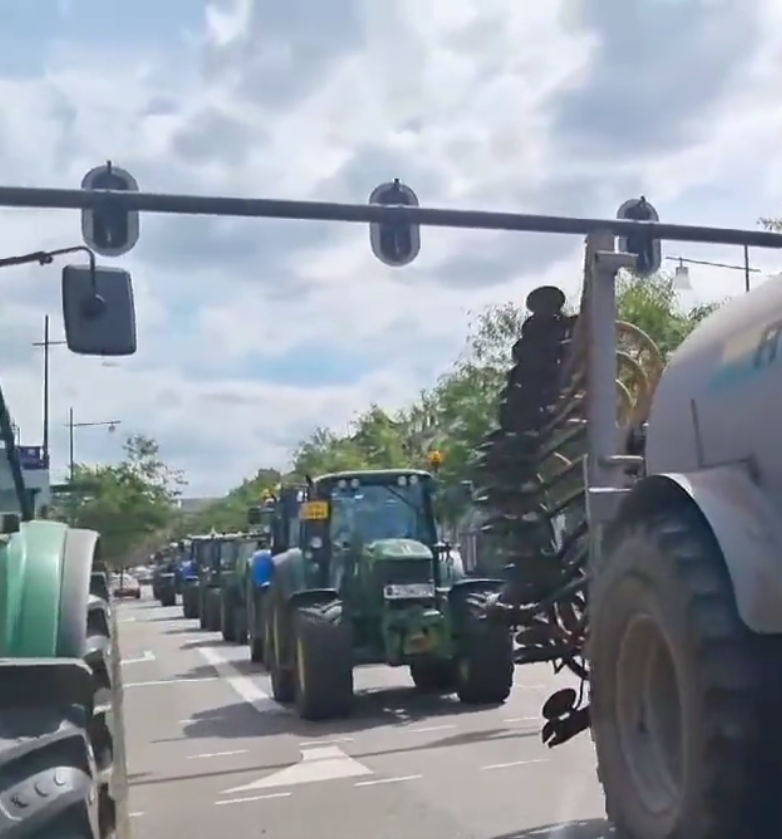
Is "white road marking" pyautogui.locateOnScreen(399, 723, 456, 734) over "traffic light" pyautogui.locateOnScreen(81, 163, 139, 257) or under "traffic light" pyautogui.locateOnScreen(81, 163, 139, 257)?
under

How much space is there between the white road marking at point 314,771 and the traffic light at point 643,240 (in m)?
5.45

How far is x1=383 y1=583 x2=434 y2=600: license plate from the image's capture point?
13117mm

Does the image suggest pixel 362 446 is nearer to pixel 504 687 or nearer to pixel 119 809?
pixel 504 687

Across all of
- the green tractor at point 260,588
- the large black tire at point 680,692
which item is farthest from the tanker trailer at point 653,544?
the green tractor at point 260,588

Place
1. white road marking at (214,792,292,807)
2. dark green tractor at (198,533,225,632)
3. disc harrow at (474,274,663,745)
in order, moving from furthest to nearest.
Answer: dark green tractor at (198,533,225,632)
white road marking at (214,792,292,807)
disc harrow at (474,274,663,745)

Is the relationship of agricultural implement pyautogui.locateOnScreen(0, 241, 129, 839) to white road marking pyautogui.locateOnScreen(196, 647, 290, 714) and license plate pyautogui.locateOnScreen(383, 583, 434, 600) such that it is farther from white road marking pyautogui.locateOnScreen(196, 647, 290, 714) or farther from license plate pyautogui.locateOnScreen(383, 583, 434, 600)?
white road marking pyautogui.locateOnScreen(196, 647, 290, 714)

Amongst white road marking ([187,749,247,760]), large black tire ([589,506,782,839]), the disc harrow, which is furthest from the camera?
white road marking ([187,749,247,760])

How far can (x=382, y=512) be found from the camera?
1434 centimetres

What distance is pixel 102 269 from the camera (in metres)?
5.34

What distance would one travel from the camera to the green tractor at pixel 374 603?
1253cm

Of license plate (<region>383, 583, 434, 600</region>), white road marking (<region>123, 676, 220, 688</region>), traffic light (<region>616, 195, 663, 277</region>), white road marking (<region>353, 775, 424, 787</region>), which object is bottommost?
white road marking (<region>123, 676, 220, 688</region>)

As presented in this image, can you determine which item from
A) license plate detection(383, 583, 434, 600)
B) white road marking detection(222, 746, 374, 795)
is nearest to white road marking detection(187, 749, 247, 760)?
white road marking detection(222, 746, 374, 795)

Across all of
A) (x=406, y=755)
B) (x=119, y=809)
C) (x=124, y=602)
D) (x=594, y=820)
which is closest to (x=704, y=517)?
(x=119, y=809)

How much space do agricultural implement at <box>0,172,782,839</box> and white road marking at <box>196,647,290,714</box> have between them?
6.71m
